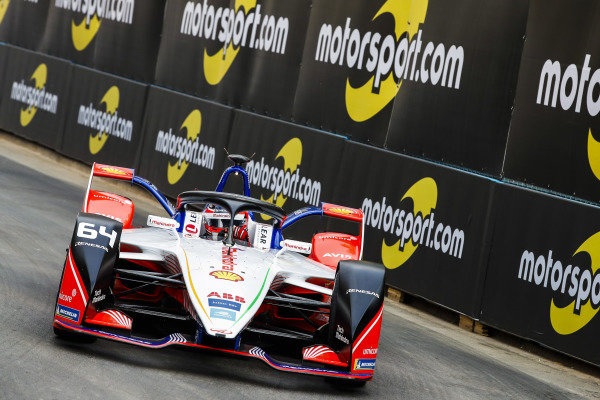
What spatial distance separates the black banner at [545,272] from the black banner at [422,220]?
0.82 feet

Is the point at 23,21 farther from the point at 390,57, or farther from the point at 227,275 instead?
the point at 227,275

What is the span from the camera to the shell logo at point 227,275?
7.18m

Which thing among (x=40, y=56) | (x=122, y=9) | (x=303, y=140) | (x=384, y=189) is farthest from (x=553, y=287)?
(x=40, y=56)

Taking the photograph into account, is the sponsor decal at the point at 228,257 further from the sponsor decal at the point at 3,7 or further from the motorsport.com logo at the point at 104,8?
the sponsor decal at the point at 3,7

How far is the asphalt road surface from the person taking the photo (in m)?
6.47

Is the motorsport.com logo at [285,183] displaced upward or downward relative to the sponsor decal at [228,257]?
upward

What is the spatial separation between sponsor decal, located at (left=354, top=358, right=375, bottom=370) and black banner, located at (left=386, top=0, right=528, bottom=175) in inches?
157

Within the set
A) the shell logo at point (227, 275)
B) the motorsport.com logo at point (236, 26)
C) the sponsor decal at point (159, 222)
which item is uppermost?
the motorsport.com logo at point (236, 26)

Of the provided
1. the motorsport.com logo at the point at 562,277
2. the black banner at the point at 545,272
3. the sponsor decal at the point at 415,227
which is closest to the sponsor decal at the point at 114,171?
the sponsor decal at the point at 415,227

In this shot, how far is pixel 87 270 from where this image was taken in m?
7.02

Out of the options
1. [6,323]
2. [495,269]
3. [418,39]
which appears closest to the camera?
[6,323]

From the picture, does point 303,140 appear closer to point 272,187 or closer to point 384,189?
point 272,187

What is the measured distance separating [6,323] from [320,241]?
113 inches

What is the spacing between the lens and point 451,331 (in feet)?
35.1
